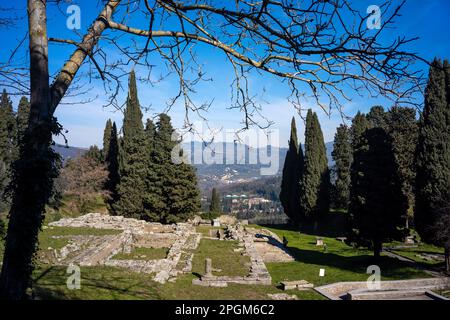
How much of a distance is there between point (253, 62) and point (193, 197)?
3200 centimetres

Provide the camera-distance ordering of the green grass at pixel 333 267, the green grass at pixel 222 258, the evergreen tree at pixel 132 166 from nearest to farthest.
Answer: the green grass at pixel 333 267 < the green grass at pixel 222 258 < the evergreen tree at pixel 132 166

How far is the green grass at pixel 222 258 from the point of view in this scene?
1750 centimetres

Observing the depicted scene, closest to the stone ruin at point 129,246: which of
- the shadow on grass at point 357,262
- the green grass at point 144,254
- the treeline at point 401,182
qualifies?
the green grass at point 144,254

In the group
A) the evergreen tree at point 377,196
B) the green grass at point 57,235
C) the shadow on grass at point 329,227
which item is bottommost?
the shadow on grass at point 329,227

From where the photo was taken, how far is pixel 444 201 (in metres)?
18.1

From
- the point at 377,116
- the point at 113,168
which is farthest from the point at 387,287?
the point at 377,116

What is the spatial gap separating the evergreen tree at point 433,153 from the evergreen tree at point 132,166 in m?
25.2

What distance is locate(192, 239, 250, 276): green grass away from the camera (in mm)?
17500

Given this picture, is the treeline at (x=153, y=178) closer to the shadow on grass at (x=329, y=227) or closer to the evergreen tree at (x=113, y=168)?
the evergreen tree at (x=113, y=168)

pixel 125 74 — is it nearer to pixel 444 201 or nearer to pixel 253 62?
pixel 253 62

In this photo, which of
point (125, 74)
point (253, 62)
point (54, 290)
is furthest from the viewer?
point (54, 290)

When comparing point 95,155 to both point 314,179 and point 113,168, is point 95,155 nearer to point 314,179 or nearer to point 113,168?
point 113,168

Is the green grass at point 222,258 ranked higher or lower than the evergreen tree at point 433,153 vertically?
lower
